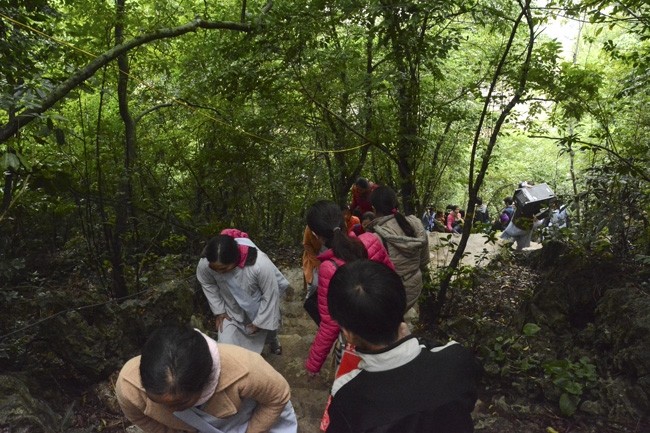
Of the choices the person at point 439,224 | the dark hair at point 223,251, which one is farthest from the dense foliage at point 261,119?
the person at point 439,224

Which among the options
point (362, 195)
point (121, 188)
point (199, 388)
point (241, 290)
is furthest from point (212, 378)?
point (121, 188)

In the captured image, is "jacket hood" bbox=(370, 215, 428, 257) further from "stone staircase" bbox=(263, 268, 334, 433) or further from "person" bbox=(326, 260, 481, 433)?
"person" bbox=(326, 260, 481, 433)

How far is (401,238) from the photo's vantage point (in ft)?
13.5

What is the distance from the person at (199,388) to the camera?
165 cm

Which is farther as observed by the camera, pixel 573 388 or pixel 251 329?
pixel 251 329

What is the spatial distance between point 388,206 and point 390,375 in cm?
279

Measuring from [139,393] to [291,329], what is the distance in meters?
4.26

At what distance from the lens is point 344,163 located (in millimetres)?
8102

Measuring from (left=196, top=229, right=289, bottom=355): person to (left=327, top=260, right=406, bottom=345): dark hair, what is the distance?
1.78 m

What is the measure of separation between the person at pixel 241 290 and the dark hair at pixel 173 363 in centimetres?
166

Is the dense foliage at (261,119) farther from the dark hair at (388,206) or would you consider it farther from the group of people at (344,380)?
the group of people at (344,380)

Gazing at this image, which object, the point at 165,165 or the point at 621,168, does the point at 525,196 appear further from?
the point at 165,165

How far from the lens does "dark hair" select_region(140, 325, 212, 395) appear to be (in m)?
1.64

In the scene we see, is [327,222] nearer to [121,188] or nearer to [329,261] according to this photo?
[329,261]
